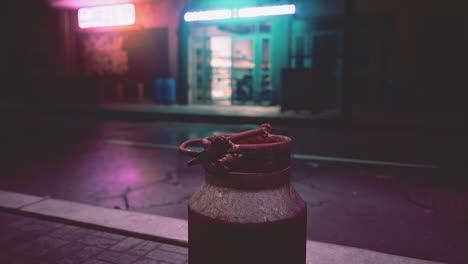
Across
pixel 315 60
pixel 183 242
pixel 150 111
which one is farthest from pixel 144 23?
pixel 183 242

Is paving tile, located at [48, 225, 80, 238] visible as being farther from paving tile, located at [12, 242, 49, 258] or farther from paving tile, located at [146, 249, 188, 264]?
paving tile, located at [146, 249, 188, 264]

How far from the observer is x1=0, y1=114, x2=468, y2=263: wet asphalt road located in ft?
12.1

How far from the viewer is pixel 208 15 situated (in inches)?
649

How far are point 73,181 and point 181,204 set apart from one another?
198cm

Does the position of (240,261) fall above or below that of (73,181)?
above

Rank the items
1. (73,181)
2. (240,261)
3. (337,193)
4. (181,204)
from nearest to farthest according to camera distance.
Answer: (240,261) < (181,204) < (337,193) < (73,181)

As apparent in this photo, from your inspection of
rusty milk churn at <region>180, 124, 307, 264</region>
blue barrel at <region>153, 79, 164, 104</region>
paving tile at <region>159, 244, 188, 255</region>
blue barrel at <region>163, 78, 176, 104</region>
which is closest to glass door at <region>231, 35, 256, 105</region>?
blue barrel at <region>163, 78, 176, 104</region>

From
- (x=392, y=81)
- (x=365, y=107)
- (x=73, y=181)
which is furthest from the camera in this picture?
(x=365, y=107)

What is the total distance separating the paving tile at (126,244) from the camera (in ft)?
10.6

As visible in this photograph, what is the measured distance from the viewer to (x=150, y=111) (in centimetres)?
1418

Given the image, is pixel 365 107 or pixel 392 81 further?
pixel 365 107

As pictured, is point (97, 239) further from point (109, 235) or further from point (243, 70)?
point (243, 70)

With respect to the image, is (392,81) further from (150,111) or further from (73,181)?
(73,181)

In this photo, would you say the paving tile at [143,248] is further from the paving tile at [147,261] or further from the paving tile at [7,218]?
the paving tile at [7,218]
